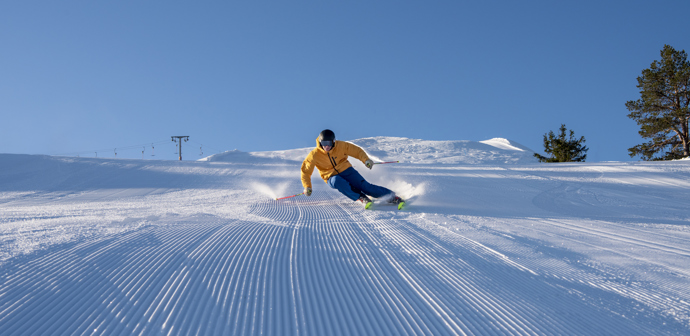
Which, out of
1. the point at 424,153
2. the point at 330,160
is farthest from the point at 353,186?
the point at 424,153

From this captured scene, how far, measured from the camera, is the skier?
678 cm

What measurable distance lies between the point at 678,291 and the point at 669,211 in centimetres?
521

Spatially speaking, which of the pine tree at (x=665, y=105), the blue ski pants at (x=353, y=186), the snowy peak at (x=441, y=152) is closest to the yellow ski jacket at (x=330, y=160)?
the blue ski pants at (x=353, y=186)

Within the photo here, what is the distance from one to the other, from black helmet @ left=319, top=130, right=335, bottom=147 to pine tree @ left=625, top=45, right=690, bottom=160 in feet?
109

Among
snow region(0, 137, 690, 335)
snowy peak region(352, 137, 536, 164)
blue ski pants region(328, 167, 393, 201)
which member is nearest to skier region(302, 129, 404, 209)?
blue ski pants region(328, 167, 393, 201)

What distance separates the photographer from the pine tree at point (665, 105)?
2831 cm

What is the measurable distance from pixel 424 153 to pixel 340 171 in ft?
88.3

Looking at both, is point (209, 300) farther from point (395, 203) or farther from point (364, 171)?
point (364, 171)

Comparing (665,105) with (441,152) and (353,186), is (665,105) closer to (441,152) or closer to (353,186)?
(441,152)

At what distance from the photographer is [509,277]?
2.63 m

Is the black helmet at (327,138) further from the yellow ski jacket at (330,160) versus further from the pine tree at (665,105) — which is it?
the pine tree at (665,105)

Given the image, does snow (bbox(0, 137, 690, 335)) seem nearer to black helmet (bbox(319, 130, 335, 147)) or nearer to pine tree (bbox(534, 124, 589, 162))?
black helmet (bbox(319, 130, 335, 147))

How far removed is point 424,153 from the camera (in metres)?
32.9

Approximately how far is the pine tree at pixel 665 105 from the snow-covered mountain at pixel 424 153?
8810mm
